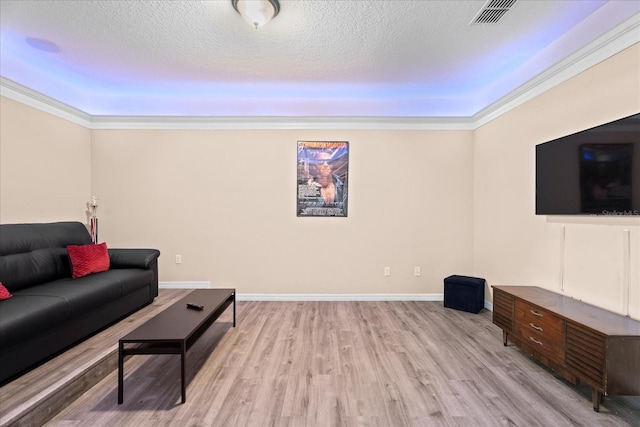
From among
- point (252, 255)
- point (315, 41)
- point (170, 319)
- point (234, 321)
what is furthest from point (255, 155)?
point (170, 319)

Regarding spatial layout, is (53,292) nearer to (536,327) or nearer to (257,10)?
(257,10)

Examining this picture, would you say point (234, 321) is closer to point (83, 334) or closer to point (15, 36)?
point (83, 334)

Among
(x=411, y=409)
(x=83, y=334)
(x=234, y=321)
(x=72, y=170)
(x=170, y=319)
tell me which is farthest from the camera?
(x=72, y=170)

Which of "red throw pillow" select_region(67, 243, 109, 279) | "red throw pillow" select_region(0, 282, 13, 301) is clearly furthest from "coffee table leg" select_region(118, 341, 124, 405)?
"red throw pillow" select_region(67, 243, 109, 279)

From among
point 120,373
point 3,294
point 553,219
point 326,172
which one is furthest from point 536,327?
point 3,294

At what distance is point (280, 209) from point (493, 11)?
3.31 metres

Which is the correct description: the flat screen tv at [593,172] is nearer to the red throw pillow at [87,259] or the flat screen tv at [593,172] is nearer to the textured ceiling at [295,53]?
the textured ceiling at [295,53]

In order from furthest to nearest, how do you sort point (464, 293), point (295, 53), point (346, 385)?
point (464, 293) → point (295, 53) → point (346, 385)

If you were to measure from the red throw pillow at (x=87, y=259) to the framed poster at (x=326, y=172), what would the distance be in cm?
264

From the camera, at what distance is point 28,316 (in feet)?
7.07

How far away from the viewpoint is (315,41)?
9.80 ft

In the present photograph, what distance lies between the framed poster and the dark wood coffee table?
211cm

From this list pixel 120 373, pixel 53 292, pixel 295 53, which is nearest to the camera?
pixel 120 373

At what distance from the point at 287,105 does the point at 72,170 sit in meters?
3.20
